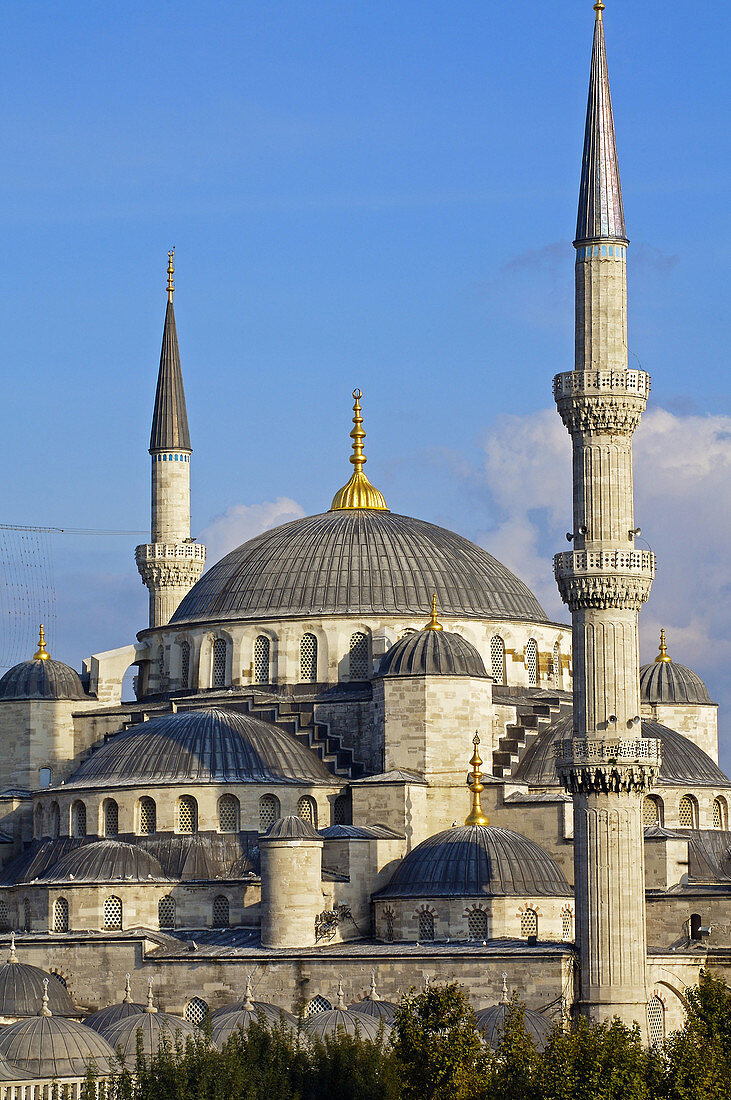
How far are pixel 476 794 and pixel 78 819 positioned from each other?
24.9ft

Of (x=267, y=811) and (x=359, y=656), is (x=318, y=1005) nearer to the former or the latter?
(x=267, y=811)

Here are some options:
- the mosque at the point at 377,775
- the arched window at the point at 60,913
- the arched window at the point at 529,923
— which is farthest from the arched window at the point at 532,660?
the arched window at the point at 60,913

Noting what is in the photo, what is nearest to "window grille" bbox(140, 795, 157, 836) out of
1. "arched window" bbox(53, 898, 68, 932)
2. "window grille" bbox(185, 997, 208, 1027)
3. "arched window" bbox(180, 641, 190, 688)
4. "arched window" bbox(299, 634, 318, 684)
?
"arched window" bbox(53, 898, 68, 932)

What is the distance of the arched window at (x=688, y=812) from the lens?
47219mm

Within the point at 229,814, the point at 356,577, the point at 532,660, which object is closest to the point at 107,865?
the point at 229,814

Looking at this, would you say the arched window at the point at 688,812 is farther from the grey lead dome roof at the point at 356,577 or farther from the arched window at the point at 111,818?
the arched window at the point at 111,818

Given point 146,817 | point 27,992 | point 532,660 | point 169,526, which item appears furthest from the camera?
point 169,526

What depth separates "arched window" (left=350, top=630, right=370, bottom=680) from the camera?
50031 millimetres

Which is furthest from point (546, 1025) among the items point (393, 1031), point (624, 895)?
point (393, 1031)

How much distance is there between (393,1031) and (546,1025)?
4.72 metres

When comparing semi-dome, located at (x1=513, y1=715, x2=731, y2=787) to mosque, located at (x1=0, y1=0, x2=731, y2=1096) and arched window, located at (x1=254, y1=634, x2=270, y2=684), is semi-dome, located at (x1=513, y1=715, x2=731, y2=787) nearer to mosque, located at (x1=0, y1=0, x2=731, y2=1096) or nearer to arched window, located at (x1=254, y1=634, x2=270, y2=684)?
mosque, located at (x1=0, y1=0, x2=731, y2=1096)

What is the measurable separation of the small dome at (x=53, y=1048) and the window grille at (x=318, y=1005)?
15.5 ft

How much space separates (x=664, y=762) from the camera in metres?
47.1

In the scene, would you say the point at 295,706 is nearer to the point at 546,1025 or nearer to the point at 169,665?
the point at 169,665
